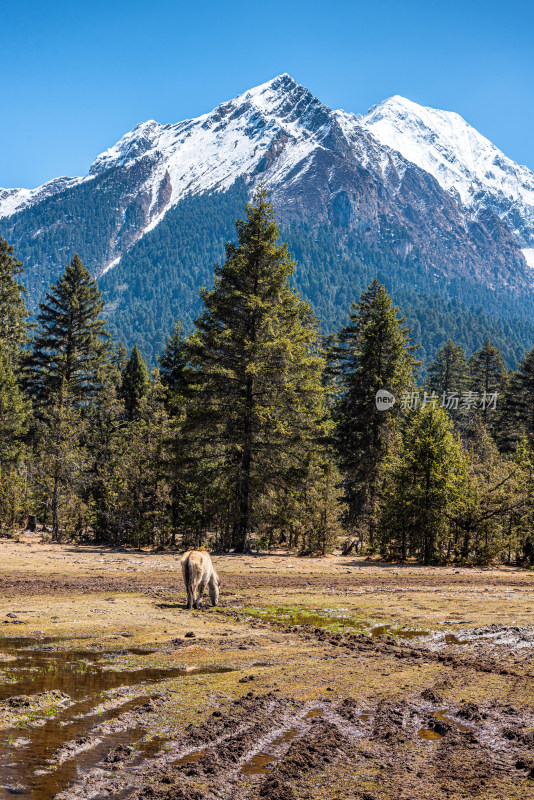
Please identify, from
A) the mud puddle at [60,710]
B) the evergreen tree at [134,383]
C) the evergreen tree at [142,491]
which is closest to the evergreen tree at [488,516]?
the evergreen tree at [142,491]

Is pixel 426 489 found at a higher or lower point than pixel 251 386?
lower

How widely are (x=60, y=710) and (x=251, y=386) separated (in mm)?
20237

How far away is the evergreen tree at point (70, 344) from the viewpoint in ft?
154

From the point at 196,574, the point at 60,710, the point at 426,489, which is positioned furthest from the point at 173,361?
the point at 60,710

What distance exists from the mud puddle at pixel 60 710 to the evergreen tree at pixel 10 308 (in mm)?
45756

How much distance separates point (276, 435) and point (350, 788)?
21.0 meters

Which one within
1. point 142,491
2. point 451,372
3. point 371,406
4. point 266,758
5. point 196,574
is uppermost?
point 451,372

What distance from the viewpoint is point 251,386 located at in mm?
26109

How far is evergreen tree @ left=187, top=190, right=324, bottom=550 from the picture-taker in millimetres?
25344

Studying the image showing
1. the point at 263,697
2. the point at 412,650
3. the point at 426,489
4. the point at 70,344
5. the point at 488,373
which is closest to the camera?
the point at 263,697

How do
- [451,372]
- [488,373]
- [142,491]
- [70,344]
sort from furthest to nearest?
[451,372]
[488,373]
[70,344]
[142,491]

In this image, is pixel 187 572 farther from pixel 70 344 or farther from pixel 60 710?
pixel 70 344

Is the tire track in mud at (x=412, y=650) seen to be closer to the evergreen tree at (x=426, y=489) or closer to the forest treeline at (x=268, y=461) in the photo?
the forest treeline at (x=268, y=461)

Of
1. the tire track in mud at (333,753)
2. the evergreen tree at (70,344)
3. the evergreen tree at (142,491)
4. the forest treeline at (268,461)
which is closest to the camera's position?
the tire track in mud at (333,753)
